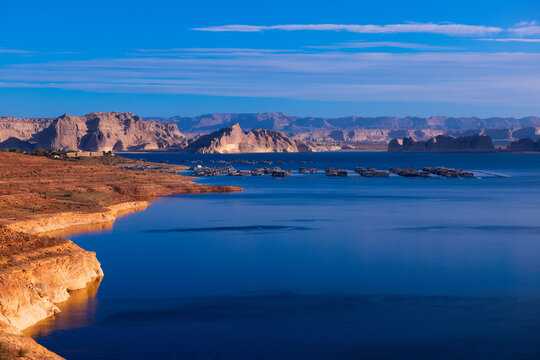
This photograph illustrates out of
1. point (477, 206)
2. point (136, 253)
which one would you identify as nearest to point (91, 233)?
point (136, 253)

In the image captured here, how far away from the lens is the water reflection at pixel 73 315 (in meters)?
19.6

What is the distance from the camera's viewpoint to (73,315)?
70.7 feet

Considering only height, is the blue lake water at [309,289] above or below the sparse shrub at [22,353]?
below

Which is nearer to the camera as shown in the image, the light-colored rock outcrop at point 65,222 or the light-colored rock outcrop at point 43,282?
the light-colored rock outcrop at point 43,282

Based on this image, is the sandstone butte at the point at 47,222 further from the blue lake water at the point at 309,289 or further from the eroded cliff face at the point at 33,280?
the blue lake water at the point at 309,289

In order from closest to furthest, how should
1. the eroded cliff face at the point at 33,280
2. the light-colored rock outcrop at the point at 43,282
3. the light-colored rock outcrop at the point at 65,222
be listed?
the eroded cliff face at the point at 33,280 → the light-colored rock outcrop at the point at 43,282 → the light-colored rock outcrop at the point at 65,222

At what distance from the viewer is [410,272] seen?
29.6m

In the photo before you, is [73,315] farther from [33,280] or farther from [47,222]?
[47,222]

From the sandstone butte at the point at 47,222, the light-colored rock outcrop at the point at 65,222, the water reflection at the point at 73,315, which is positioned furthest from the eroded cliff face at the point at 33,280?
the light-colored rock outcrop at the point at 65,222

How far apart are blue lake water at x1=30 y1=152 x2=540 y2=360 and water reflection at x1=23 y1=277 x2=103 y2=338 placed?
0.33ft

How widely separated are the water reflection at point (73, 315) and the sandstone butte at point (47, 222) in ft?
0.83

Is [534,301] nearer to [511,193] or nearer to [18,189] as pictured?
[18,189]

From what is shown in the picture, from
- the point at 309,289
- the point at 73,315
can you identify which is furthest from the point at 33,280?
the point at 309,289

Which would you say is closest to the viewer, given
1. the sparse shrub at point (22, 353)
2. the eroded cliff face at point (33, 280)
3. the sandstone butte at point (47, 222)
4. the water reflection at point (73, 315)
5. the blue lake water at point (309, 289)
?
the sparse shrub at point (22, 353)
